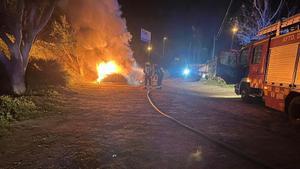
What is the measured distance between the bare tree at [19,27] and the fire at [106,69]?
14.6 metres

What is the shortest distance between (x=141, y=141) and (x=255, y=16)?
2659 centimetres

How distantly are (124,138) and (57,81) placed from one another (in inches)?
470

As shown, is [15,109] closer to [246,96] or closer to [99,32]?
[246,96]

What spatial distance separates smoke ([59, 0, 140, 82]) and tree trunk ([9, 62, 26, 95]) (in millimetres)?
13228

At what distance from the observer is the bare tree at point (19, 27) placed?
10.3m

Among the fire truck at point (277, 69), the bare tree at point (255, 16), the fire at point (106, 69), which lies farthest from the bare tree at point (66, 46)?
the bare tree at point (255, 16)

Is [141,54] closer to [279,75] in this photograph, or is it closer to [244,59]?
[244,59]

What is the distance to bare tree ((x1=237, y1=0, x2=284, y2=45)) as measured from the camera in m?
26.6

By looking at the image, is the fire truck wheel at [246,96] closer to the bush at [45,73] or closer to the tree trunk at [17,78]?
the tree trunk at [17,78]

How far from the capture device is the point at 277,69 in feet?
32.8

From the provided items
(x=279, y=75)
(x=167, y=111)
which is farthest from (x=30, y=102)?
(x=279, y=75)

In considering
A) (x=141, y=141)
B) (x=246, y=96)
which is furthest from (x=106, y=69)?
(x=141, y=141)

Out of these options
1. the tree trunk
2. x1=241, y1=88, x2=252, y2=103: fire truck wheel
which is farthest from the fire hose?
the tree trunk

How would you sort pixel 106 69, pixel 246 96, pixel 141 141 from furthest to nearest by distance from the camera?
pixel 106 69, pixel 246 96, pixel 141 141
